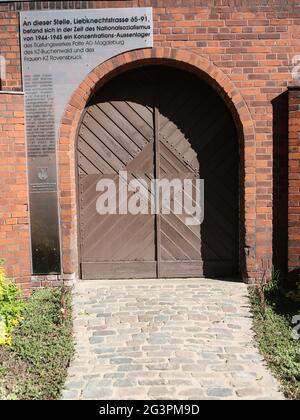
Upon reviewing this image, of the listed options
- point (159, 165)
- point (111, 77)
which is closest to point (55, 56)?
point (111, 77)

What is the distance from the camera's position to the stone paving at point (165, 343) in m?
3.85

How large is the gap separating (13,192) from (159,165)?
75.7 inches

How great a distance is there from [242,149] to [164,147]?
1.03 metres

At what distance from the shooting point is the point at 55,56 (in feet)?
18.7

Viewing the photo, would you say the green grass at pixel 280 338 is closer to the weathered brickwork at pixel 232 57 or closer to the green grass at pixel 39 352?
the weathered brickwork at pixel 232 57

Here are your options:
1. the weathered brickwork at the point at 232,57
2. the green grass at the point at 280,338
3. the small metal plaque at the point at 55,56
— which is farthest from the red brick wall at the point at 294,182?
the small metal plaque at the point at 55,56

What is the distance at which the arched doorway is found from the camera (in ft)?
20.3

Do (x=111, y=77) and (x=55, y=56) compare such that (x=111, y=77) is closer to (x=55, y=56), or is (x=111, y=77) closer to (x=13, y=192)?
(x=55, y=56)

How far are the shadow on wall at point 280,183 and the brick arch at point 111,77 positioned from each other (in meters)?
0.29

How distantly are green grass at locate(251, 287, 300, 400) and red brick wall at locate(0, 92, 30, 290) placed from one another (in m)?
2.83

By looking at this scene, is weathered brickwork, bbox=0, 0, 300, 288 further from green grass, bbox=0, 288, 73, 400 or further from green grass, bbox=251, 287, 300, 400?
green grass, bbox=0, 288, 73, 400

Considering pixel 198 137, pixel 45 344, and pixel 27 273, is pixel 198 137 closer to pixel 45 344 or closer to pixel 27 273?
pixel 27 273

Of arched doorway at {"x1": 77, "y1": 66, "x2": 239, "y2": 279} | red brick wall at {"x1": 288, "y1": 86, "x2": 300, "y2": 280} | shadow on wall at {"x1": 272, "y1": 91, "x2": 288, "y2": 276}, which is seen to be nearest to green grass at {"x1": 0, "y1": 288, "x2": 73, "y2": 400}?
arched doorway at {"x1": 77, "y1": 66, "x2": 239, "y2": 279}

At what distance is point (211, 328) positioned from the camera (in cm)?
487
